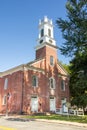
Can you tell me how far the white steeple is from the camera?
34.0 metres

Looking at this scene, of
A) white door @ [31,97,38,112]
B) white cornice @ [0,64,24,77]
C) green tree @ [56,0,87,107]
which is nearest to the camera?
green tree @ [56,0,87,107]

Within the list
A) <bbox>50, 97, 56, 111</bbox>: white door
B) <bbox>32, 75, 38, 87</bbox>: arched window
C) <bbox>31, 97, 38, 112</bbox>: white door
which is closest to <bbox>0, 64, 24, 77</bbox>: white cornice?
<bbox>32, 75, 38, 87</bbox>: arched window

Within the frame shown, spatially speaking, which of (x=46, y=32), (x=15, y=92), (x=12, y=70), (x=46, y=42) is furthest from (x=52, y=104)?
(x=46, y=32)

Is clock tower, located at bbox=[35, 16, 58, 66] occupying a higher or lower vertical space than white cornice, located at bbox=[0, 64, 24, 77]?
higher

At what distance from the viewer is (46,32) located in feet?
113

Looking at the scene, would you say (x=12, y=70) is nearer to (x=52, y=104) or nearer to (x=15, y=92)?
(x=15, y=92)

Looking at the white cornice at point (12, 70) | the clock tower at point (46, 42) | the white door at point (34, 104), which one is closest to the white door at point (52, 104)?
the white door at point (34, 104)

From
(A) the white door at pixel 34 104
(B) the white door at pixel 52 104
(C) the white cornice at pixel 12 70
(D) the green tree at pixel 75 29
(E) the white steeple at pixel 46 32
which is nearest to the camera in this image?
(D) the green tree at pixel 75 29

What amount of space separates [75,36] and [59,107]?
14.3 meters

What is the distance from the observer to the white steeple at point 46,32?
3403 cm

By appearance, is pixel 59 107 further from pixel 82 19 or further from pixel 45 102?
pixel 82 19

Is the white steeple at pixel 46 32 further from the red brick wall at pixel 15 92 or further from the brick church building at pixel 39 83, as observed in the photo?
the red brick wall at pixel 15 92

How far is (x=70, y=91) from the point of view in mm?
38781

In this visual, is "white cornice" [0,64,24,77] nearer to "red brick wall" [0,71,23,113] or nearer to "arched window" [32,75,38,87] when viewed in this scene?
"red brick wall" [0,71,23,113]
